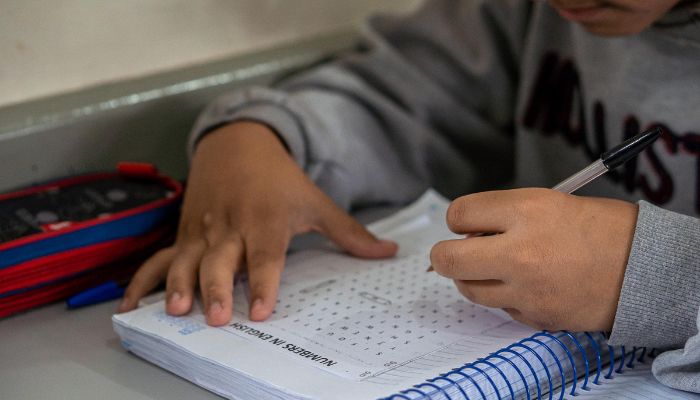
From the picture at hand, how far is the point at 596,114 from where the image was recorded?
998 mm

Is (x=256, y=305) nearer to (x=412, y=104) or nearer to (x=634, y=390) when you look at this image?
(x=634, y=390)

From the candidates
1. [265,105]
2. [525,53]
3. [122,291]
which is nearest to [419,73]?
[525,53]

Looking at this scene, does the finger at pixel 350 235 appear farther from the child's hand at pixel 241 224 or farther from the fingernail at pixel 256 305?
the fingernail at pixel 256 305

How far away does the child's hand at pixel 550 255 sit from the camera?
646 millimetres

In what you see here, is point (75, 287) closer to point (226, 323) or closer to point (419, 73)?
point (226, 323)

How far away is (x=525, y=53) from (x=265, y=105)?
0.34m

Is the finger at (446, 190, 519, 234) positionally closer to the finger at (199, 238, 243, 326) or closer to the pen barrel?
the pen barrel

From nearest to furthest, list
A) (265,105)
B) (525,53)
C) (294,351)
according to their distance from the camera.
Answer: (294,351), (265,105), (525,53)

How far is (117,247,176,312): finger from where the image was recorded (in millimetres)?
773

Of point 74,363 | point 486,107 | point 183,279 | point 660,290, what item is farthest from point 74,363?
point 486,107

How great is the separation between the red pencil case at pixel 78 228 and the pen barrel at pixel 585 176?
1.22ft

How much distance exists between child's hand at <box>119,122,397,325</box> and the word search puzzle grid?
2 centimetres

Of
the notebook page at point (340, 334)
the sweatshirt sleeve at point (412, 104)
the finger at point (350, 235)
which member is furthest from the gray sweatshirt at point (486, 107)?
the notebook page at point (340, 334)

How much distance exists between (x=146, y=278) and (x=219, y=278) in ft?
0.26
